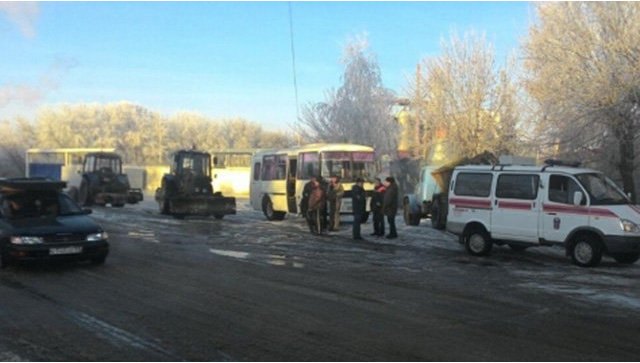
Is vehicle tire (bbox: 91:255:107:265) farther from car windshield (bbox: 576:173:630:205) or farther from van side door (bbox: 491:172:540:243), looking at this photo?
car windshield (bbox: 576:173:630:205)

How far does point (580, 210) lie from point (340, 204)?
8.33 meters

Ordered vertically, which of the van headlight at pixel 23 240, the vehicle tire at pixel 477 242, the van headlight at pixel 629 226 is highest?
the van headlight at pixel 629 226

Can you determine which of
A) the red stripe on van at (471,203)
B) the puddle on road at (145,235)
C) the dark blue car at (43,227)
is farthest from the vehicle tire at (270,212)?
the dark blue car at (43,227)

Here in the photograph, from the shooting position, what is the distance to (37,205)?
1120cm

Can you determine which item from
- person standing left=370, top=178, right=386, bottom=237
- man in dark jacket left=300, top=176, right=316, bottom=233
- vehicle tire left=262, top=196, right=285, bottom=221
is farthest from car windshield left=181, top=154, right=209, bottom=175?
person standing left=370, top=178, right=386, bottom=237

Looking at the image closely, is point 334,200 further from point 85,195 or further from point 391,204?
point 85,195

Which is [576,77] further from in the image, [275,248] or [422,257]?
[275,248]

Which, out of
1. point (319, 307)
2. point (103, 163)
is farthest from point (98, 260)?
point (103, 163)

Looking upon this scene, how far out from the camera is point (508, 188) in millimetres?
12547

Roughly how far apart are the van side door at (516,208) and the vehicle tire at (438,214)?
4.32m

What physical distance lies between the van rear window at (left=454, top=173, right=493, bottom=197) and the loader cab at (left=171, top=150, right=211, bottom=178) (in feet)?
42.9

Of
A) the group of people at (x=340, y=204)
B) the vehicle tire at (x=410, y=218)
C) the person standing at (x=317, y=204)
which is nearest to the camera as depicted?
the group of people at (x=340, y=204)

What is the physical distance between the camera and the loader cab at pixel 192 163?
23.8m

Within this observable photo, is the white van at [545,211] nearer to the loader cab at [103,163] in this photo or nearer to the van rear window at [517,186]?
the van rear window at [517,186]
